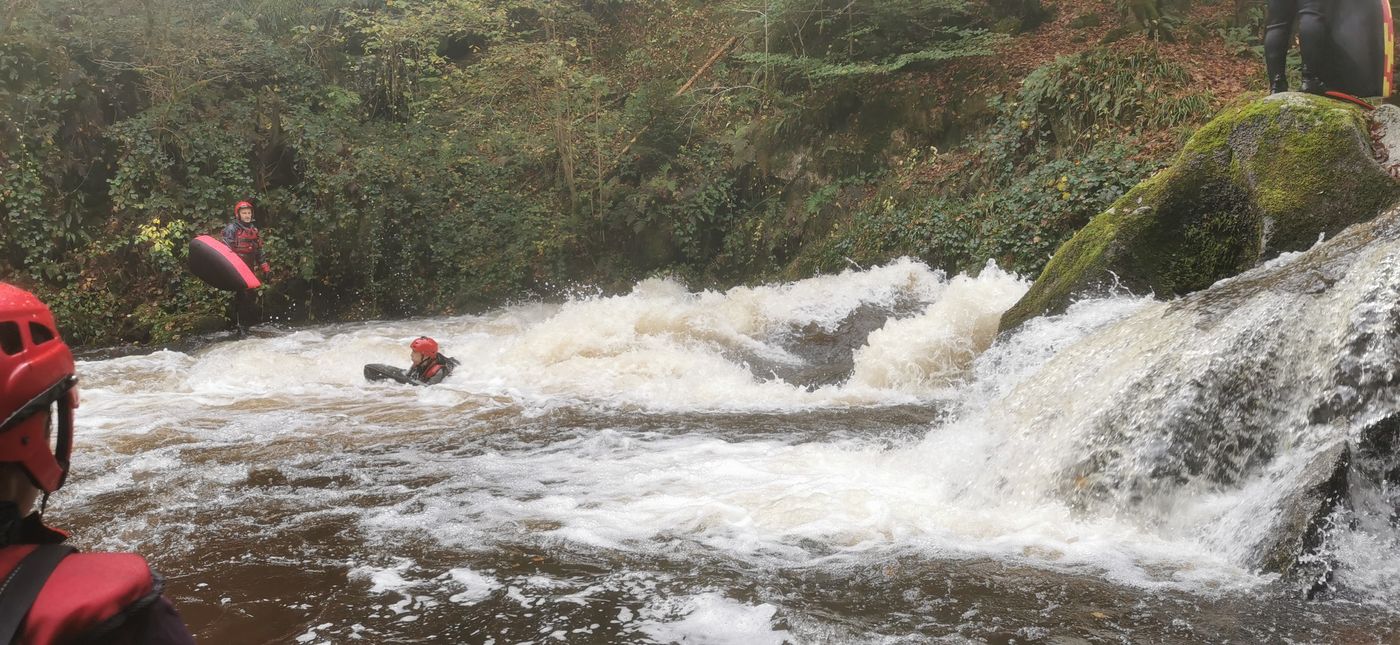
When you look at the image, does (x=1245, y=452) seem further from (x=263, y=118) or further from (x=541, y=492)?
(x=263, y=118)

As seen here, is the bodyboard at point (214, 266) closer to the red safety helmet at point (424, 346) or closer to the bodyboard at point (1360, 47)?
the red safety helmet at point (424, 346)

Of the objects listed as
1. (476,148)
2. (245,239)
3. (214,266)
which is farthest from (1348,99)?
(476,148)

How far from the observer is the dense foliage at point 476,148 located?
43.9 feet

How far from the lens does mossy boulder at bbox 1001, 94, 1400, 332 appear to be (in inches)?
253

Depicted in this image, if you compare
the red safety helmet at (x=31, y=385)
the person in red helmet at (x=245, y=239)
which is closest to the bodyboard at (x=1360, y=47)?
the red safety helmet at (x=31, y=385)

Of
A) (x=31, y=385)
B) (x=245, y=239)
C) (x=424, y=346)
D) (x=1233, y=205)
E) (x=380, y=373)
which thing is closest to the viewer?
(x=31, y=385)

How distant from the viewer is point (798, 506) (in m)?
5.03

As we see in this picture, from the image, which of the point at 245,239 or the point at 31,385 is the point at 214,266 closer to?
the point at 31,385

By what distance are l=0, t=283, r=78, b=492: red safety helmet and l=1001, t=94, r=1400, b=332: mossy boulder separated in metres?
7.27

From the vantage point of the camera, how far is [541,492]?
18.1ft

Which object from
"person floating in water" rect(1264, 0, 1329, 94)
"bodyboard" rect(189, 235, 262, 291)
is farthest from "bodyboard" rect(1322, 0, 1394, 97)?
"bodyboard" rect(189, 235, 262, 291)

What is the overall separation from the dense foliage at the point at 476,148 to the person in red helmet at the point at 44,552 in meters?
10.9

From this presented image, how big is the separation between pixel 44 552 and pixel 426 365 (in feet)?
28.5

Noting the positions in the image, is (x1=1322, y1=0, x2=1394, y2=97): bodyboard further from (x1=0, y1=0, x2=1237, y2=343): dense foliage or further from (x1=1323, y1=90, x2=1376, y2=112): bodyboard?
(x1=0, y1=0, x2=1237, y2=343): dense foliage
